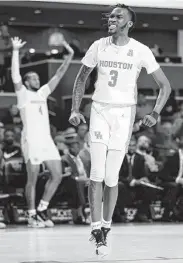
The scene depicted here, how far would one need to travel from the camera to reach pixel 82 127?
11172mm

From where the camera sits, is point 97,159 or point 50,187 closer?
point 97,159

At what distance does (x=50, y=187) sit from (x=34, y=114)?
1004mm

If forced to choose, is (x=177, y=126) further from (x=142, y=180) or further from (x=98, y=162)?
(x=98, y=162)

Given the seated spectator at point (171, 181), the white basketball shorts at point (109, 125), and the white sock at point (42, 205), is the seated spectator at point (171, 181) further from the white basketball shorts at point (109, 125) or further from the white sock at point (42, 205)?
the white basketball shorts at point (109, 125)

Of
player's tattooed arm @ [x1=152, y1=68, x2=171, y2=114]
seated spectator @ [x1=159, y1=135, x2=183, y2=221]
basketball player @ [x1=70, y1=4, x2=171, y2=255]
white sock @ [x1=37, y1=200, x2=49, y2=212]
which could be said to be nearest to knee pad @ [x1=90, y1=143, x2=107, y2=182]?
basketball player @ [x1=70, y1=4, x2=171, y2=255]

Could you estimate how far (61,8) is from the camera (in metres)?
12.2

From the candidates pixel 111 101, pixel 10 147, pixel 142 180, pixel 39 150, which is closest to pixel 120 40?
pixel 111 101

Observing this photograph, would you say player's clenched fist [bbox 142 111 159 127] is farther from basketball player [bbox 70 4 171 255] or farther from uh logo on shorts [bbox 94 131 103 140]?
uh logo on shorts [bbox 94 131 103 140]

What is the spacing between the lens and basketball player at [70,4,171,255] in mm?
6160

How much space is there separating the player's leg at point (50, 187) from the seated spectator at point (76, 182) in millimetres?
508

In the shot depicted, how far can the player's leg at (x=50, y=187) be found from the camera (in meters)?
10.0

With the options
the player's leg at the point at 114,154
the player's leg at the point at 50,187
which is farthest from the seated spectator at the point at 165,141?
the player's leg at the point at 114,154

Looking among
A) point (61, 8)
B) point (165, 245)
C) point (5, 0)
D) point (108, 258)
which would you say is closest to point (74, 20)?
point (61, 8)

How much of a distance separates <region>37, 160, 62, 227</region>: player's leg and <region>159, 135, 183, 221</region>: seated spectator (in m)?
1.70
